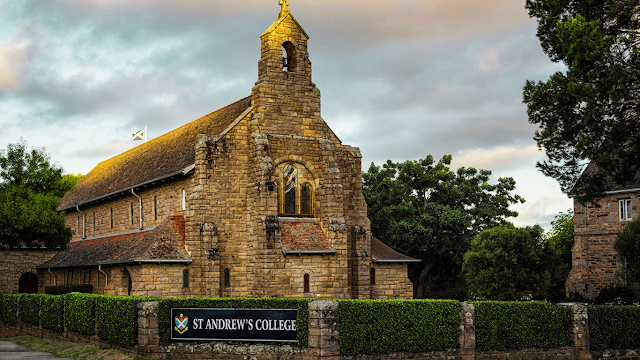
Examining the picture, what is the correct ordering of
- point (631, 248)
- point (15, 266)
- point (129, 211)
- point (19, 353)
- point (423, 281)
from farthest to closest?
point (423, 281)
point (15, 266)
point (129, 211)
point (631, 248)
point (19, 353)

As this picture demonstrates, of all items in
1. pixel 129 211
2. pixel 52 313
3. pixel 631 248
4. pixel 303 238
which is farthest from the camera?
pixel 129 211

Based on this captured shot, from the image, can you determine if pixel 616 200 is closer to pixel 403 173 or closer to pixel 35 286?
pixel 403 173

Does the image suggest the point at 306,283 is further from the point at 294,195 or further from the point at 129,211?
the point at 129,211

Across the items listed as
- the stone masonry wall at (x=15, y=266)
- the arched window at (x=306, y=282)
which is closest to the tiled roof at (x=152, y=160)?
the stone masonry wall at (x=15, y=266)

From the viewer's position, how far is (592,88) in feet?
58.7

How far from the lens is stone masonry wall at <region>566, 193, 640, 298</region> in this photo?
3738 cm

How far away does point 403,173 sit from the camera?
45.8 meters

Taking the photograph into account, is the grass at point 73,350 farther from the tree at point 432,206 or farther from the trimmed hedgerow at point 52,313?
the tree at point 432,206

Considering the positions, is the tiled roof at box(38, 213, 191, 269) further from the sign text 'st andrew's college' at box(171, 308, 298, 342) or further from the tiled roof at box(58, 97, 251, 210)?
the sign text 'st andrew's college' at box(171, 308, 298, 342)

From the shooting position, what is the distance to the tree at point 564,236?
1983 inches

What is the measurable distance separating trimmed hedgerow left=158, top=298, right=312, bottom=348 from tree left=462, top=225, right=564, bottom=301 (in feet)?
68.3

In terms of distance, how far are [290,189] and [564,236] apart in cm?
3631

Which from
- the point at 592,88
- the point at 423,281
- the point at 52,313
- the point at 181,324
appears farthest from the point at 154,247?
the point at 423,281

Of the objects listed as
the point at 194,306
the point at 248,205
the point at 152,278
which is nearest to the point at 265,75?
the point at 248,205
